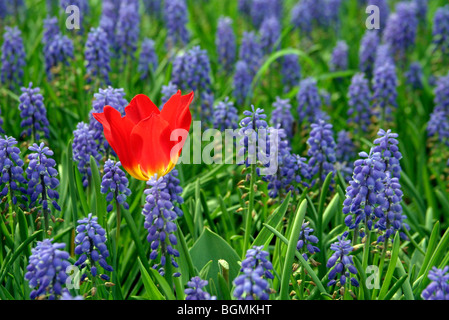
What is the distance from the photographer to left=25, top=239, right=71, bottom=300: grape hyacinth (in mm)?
2350

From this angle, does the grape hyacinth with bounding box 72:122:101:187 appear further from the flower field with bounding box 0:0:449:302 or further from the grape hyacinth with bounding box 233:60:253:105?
the grape hyacinth with bounding box 233:60:253:105

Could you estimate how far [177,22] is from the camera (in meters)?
6.77

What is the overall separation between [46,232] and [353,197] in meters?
1.68

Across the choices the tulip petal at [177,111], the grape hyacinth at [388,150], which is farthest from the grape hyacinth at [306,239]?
the tulip petal at [177,111]

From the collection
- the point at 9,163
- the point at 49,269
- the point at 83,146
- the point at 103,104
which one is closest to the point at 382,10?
the point at 103,104

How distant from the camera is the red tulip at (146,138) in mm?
2836

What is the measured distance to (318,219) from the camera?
11.6 ft

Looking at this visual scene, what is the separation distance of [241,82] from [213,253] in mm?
2837

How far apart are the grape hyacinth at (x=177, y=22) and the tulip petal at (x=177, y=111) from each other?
3915 mm

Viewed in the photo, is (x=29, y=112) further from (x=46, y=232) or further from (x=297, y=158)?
(x=297, y=158)

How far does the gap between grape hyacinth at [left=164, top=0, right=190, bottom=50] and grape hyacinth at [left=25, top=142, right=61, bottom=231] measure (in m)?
3.95

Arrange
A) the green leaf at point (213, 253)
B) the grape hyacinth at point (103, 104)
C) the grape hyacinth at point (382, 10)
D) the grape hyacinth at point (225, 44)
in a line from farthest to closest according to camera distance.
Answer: the grape hyacinth at point (382, 10) < the grape hyacinth at point (225, 44) < the grape hyacinth at point (103, 104) < the green leaf at point (213, 253)

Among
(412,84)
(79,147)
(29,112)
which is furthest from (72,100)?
(412,84)

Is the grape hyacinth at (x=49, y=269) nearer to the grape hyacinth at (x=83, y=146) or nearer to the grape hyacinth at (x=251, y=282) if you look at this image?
the grape hyacinth at (x=251, y=282)
